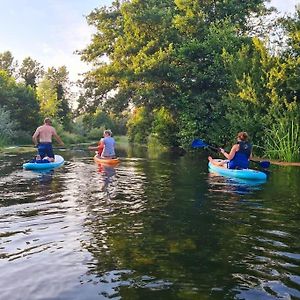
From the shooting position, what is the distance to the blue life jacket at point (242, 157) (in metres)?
14.6

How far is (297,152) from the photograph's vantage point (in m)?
21.5

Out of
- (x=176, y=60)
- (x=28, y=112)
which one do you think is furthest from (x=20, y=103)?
(x=176, y=60)

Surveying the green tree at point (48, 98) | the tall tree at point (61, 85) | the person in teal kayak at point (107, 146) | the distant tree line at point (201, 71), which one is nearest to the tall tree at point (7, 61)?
the tall tree at point (61, 85)

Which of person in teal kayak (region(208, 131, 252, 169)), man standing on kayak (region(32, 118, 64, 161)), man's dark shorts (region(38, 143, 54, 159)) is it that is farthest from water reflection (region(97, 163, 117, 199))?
person in teal kayak (region(208, 131, 252, 169))

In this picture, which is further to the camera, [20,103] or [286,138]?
[20,103]

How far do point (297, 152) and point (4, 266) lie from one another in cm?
1847

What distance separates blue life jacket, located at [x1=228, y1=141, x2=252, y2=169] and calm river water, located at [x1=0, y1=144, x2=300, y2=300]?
7.49 ft

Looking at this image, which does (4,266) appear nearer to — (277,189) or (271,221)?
(271,221)

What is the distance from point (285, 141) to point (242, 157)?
25.8 ft

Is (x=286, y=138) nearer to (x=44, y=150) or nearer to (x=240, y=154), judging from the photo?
(x=240, y=154)

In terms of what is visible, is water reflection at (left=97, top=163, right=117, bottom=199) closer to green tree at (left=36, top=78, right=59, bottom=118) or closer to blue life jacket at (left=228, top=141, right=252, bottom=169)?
blue life jacket at (left=228, top=141, right=252, bottom=169)

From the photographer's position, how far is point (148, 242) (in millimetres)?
6652

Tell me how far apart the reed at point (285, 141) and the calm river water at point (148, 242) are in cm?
949

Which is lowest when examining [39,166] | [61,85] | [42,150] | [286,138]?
[39,166]
